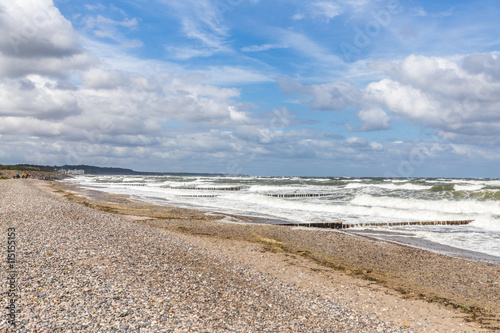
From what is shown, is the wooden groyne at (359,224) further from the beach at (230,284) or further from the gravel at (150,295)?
the gravel at (150,295)

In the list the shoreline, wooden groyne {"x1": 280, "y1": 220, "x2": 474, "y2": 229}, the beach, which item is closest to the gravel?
the beach

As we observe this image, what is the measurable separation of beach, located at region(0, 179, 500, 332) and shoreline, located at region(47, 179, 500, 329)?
0.15ft

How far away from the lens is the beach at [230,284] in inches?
242

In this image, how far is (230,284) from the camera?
8516 millimetres

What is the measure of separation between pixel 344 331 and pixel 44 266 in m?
6.74

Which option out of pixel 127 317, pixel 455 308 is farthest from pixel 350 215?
pixel 127 317

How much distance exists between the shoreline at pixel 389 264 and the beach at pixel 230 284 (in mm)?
47

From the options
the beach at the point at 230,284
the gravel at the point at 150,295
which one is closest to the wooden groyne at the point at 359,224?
the beach at the point at 230,284

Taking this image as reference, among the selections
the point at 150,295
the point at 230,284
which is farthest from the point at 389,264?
the point at 150,295

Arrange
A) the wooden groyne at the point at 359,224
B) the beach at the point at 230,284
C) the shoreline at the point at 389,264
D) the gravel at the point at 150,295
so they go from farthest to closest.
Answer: the wooden groyne at the point at 359,224 → the shoreline at the point at 389,264 → the beach at the point at 230,284 → the gravel at the point at 150,295

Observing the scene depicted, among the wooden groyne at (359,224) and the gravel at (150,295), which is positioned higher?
the gravel at (150,295)

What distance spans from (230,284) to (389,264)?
6330 millimetres

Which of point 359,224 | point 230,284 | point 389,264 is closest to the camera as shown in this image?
point 230,284

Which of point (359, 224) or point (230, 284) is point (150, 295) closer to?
point (230, 284)
